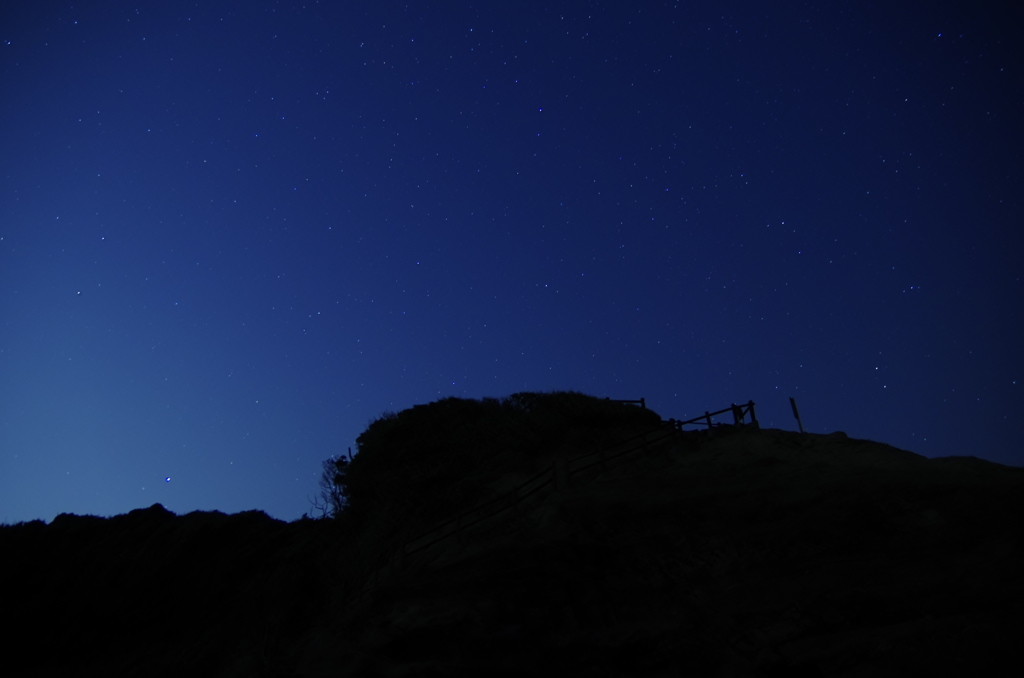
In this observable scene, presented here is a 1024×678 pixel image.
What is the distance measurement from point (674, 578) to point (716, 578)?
1.04 m

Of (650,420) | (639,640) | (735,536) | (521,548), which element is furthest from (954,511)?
(650,420)

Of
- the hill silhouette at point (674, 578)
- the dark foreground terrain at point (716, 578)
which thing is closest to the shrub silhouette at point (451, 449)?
the hill silhouette at point (674, 578)

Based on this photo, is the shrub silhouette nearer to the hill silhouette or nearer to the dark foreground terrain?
the hill silhouette

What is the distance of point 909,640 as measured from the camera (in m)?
12.9

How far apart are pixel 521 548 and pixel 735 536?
575 centimetres

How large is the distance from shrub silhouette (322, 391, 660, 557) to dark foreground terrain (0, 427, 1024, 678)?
9.84ft

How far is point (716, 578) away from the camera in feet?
50.4

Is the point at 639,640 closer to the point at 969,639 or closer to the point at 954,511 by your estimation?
the point at 969,639

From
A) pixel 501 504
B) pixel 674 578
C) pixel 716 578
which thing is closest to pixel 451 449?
pixel 501 504

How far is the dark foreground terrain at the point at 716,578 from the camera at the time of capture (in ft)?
44.0

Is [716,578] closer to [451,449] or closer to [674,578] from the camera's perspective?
[674,578]

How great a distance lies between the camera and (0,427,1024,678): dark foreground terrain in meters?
13.4

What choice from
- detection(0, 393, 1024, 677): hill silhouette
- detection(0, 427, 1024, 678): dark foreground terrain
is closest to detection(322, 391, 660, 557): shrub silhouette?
detection(0, 393, 1024, 677): hill silhouette

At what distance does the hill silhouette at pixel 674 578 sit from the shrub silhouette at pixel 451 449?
23cm
